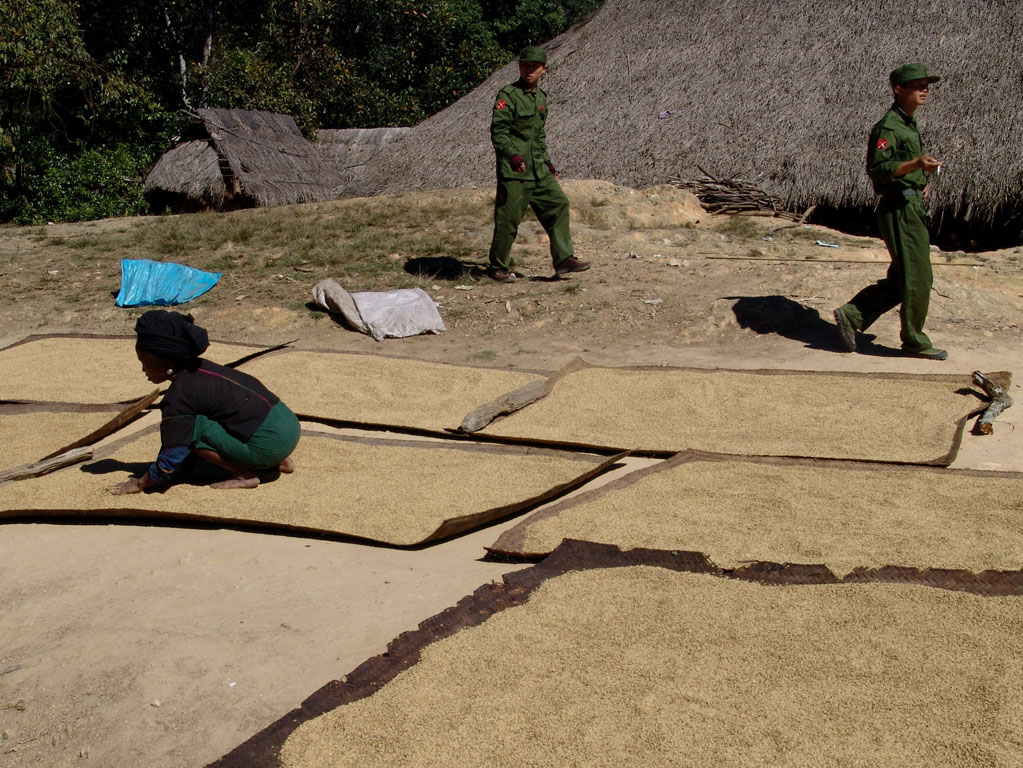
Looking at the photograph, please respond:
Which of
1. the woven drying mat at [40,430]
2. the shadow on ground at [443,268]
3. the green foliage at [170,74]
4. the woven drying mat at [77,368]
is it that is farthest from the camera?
the green foliage at [170,74]

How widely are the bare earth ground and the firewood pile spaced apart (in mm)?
330

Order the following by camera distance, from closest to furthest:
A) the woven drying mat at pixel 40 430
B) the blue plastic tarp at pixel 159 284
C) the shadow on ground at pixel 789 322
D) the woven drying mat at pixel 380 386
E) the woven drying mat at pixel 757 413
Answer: the woven drying mat at pixel 757 413 → the woven drying mat at pixel 40 430 → the woven drying mat at pixel 380 386 → the shadow on ground at pixel 789 322 → the blue plastic tarp at pixel 159 284

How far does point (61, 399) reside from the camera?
525 centimetres

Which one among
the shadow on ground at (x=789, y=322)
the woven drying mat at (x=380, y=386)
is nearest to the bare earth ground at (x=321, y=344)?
the shadow on ground at (x=789, y=322)

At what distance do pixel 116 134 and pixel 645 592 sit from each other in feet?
43.4

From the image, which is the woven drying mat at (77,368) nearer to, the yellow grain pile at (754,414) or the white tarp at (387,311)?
the white tarp at (387,311)

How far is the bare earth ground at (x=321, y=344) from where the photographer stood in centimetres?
249

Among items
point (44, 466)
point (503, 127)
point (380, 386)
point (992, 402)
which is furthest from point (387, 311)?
point (992, 402)

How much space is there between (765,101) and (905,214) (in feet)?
17.9

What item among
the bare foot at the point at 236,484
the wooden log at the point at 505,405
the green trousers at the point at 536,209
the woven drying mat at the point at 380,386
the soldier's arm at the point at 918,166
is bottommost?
the bare foot at the point at 236,484

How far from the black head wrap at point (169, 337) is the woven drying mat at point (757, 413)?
140cm

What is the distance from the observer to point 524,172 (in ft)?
23.1

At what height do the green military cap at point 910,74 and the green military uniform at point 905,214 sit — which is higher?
the green military cap at point 910,74

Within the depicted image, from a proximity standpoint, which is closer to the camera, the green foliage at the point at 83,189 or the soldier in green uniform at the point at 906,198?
the soldier in green uniform at the point at 906,198
